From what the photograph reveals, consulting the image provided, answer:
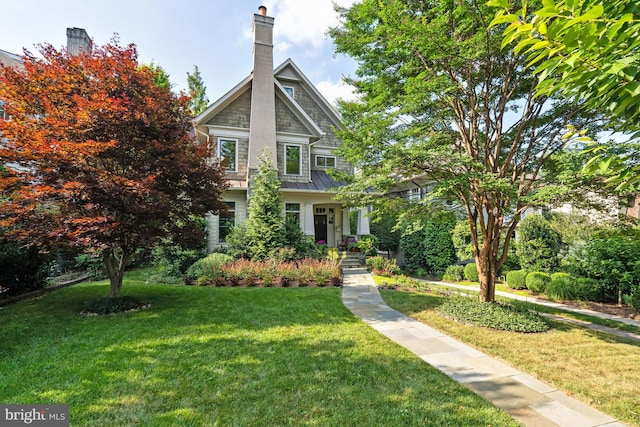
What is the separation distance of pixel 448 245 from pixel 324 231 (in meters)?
7.12

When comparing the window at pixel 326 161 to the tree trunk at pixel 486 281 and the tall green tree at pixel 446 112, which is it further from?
the tree trunk at pixel 486 281

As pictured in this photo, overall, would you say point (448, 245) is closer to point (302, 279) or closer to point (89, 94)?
point (302, 279)

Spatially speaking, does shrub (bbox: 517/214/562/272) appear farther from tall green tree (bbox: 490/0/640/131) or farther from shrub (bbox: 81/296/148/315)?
shrub (bbox: 81/296/148/315)

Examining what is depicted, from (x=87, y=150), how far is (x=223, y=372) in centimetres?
501

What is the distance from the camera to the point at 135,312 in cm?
671

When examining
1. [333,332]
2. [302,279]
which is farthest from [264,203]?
[333,332]

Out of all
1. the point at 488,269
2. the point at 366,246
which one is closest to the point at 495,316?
the point at 488,269

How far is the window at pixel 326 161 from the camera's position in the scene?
18.0 m

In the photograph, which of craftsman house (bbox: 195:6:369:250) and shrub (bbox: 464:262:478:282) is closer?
shrub (bbox: 464:262:478:282)

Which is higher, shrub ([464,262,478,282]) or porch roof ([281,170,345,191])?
porch roof ([281,170,345,191])

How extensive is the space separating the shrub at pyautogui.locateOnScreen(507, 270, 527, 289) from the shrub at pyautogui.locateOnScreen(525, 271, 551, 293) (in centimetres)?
52

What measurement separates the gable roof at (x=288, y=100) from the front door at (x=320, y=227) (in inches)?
188

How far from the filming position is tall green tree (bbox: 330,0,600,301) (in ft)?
17.6

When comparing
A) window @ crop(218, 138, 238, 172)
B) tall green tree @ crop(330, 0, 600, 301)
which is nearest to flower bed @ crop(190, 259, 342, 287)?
tall green tree @ crop(330, 0, 600, 301)
